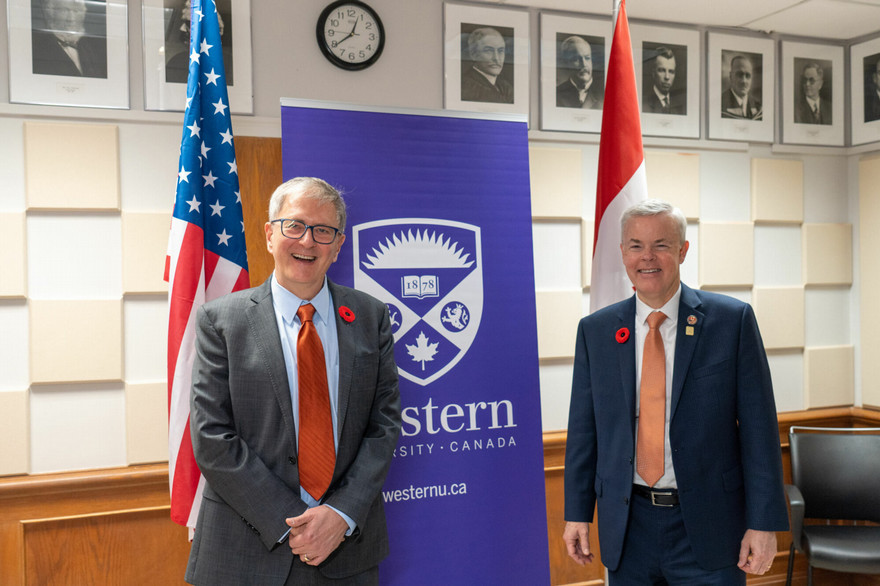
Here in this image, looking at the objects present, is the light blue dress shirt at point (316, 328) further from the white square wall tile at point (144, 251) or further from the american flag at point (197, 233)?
the white square wall tile at point (144, 251)

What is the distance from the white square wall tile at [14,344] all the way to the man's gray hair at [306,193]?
1.40 meters

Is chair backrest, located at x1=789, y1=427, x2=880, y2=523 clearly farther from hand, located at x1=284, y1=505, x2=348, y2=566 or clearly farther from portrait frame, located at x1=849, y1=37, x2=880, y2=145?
hand, located at x1=284, y1=505, x2=348, y2=566

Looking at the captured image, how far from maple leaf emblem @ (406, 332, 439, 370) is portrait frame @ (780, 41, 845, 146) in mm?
2568

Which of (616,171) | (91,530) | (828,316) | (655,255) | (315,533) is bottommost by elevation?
(91,530)

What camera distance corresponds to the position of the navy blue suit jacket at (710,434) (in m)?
1.84

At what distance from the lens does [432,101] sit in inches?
126

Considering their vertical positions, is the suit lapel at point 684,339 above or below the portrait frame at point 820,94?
below

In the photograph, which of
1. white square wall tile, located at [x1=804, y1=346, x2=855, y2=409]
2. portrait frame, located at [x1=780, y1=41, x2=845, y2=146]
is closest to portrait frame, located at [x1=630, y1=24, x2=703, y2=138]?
portrait frame, located at [x1=780, y1=41, x2=845, y2=146]

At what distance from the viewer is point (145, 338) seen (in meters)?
2.83

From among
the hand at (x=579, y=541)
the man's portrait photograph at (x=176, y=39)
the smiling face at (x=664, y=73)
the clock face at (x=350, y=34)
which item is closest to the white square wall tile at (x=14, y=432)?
the man's portrait photograph at (x=176, y=39)

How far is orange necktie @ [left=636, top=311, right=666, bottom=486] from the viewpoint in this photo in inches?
74.5

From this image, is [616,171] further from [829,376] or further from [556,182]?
[829,376]

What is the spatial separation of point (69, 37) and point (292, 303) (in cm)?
165

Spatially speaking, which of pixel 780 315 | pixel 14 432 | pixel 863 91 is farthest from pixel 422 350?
pixel 863 91
